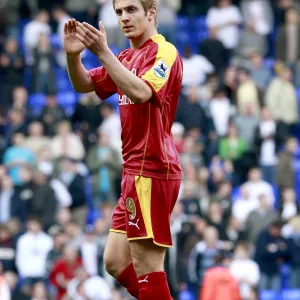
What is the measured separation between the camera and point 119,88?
7.94 metres

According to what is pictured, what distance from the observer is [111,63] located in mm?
7742

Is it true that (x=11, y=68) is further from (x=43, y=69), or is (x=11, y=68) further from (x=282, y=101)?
(x=282, y=101)

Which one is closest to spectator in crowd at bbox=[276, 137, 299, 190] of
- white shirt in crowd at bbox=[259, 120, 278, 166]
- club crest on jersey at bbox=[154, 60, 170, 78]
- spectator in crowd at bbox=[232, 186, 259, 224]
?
white shirt in crowd at bbox=[259, 120, 278, 166]

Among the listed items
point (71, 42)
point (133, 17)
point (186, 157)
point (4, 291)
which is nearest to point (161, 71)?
point (133, 17)

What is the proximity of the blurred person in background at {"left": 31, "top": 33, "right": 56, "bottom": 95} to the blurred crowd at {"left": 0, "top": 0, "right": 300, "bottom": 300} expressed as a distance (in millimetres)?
27

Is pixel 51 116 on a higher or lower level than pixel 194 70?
lower

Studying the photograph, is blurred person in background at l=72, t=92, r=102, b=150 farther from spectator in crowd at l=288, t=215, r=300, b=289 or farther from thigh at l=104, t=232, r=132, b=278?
thigh at l=104, t=232, r=132, b=278

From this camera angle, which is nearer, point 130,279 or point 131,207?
point 131,207

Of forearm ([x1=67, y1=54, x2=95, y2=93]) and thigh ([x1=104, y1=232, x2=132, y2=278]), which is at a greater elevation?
forearm ([x1=67, y1=54, x2=95, y2=93])

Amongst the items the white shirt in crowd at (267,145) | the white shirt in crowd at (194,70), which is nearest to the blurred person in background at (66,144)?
the white shirt in crowd at (267,145)

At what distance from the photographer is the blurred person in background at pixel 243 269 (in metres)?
16.9

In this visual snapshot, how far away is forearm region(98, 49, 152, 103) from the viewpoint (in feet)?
25.4

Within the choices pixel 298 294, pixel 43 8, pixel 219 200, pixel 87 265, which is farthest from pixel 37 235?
pixel 43 8

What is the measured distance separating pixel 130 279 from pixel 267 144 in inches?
495
